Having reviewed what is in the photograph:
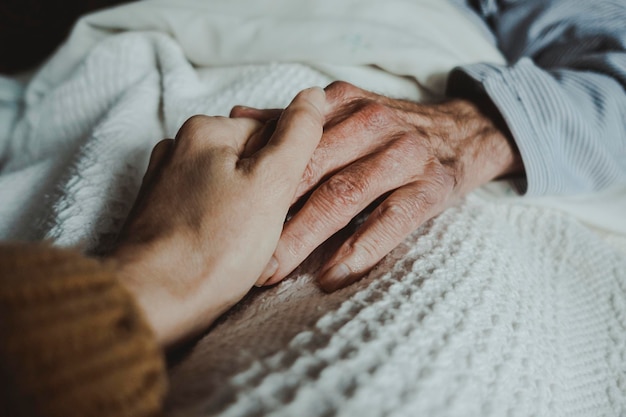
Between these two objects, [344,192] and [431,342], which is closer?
[431,342]

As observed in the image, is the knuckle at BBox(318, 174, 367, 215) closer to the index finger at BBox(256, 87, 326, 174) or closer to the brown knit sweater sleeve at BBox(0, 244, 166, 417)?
the index finger at BBox(256, 87, 326, 174)

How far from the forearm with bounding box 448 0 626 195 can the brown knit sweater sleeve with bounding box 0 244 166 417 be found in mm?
501

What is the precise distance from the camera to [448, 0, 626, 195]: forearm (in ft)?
1.90

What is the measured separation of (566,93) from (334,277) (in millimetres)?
450

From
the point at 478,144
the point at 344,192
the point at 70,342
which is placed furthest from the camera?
the point at 478,144

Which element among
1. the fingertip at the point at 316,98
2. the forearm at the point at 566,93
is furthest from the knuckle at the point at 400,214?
the forearm at the point at 566,93

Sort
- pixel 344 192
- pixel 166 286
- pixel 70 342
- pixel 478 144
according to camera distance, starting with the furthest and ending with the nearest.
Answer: pixel 478 144 → pixel 344 192 → pixel 166 286 → pixel 70 342

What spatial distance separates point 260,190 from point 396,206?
0.46 ft

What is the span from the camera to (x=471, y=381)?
28 cm

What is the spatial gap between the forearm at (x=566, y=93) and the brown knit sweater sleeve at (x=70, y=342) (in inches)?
19.7

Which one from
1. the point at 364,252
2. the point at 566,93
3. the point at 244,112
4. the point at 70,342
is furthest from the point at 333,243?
the point at 566,93

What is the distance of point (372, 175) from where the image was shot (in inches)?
17.3

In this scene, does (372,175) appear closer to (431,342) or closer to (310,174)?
(310,174)

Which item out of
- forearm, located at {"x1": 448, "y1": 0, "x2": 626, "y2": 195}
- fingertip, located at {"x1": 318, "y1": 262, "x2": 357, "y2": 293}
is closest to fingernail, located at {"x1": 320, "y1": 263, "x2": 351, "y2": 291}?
fingertip, located at {"x1": 318, "y1": 262, "x2": 357, "y2": 293}
